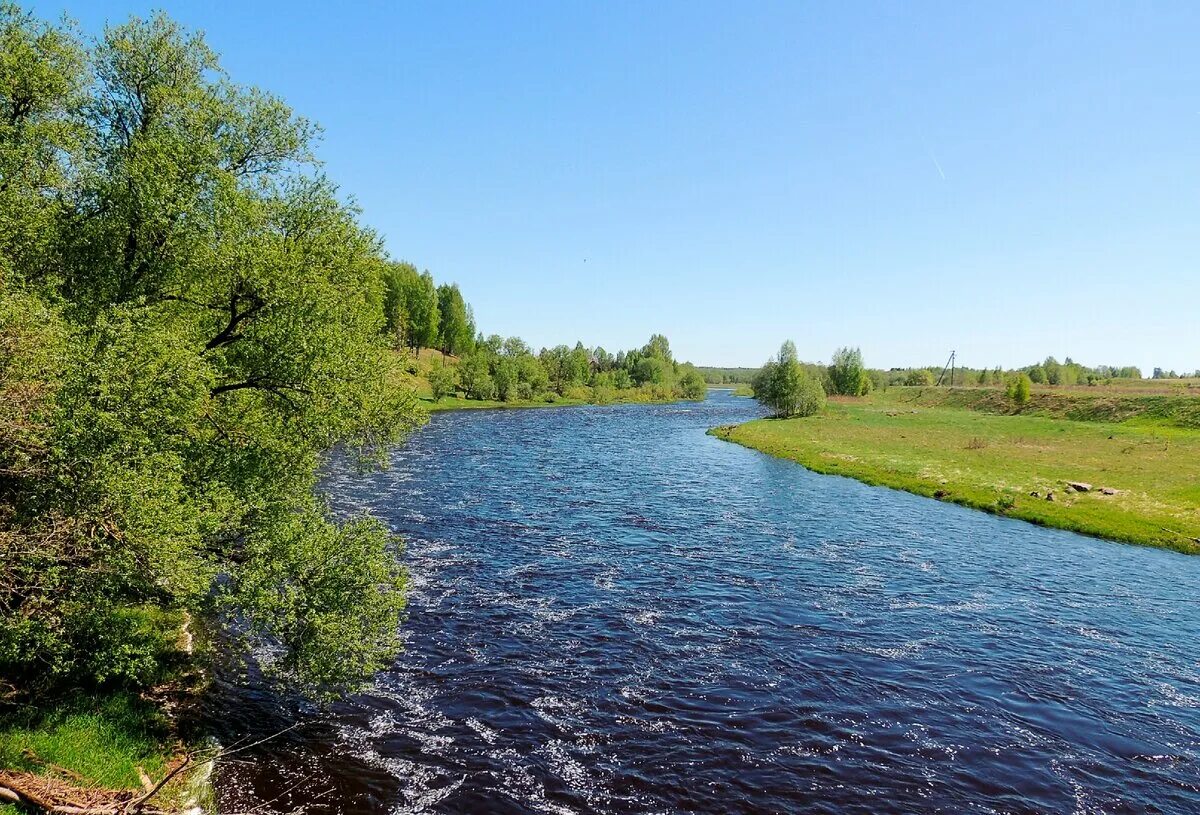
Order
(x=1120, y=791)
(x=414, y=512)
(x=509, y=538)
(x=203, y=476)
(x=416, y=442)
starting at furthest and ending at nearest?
(x=416, y=442) < (x=414, y=512) < (x=509, y=538) < (x=203, y=476) < (x=1120, y=791)

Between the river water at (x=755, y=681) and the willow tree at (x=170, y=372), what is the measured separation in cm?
356

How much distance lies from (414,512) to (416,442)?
4245 centimetres

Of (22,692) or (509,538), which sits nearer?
(22,692)

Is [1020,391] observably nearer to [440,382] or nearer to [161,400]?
[440,382]

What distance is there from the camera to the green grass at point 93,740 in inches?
580

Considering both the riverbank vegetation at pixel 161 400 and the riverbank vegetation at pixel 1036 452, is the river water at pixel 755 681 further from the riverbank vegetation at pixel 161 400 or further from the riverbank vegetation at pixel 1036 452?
the riverbank vegetation at pixel 1036 452

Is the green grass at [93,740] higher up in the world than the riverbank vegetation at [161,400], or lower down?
lower down

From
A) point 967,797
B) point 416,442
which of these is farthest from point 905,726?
point 416,442

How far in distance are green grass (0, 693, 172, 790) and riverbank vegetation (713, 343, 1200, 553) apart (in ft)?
183

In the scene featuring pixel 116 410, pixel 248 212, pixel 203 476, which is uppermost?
pixel 248 212

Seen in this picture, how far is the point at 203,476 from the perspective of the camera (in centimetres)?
2048

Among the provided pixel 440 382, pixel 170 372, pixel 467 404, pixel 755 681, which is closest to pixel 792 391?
pixel 467 404

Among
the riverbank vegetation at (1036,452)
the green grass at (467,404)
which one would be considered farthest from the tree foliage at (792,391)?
the green grass at (467,404)

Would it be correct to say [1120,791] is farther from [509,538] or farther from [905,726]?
[509,538]
